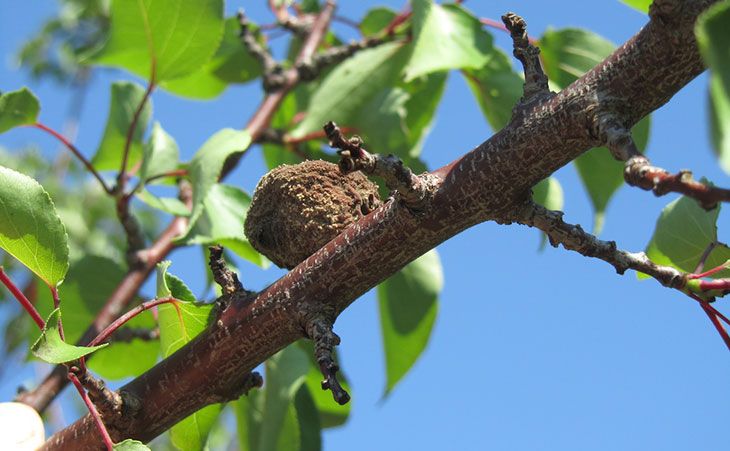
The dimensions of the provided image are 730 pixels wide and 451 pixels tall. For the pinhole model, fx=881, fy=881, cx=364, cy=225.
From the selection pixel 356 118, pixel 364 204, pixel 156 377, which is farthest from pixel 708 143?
pixel 356 118

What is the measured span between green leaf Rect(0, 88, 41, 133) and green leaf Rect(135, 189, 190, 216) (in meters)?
0.26

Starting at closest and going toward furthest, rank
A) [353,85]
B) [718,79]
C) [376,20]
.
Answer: [718,79] < [353,85] < [376,20]

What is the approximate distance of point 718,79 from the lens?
0.48 metres

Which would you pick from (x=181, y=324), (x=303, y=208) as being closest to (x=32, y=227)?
(x=181, y=324)

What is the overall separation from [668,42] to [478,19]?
3.12 feet

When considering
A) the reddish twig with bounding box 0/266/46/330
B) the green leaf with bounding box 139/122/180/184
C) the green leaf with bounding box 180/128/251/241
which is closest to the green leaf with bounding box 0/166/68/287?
the reddish twig with bounding box 0/266/46/330

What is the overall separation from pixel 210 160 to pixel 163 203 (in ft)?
0.49

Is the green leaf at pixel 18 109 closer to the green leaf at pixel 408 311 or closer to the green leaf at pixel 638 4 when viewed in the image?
the green leaf at pixel 408 311

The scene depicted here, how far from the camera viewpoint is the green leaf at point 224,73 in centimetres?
209

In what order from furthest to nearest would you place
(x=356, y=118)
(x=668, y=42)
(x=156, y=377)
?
(x=356, y=118)
(x=156, y=377)
(x=668, y=42)

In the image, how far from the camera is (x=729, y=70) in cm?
49

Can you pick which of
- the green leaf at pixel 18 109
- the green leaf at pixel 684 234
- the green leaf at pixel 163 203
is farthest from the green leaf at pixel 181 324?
the green leaf at pixel 18 109

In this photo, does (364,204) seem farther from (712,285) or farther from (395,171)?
(712,285)

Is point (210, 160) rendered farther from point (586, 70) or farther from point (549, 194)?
point (586, 70)
